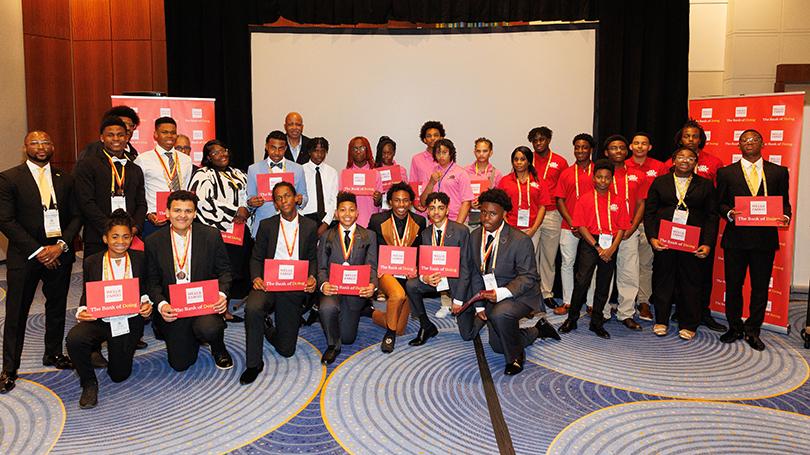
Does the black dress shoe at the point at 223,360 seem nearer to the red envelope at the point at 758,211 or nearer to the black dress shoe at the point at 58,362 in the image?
the black dress shoe at the point at 58,362

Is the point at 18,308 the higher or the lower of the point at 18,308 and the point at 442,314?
the higher

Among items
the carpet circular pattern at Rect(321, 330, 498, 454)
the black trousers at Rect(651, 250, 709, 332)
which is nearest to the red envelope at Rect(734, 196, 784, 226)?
the black trousers at Rect(651, 250, 709, 332)

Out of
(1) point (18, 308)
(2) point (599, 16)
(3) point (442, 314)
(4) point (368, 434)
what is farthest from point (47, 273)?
(2) point (599, 16)

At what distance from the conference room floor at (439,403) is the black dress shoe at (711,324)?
0.34m

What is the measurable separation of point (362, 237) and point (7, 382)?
2.63 m

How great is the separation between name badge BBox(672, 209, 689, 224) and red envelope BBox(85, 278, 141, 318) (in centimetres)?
413

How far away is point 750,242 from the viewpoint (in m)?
4.47

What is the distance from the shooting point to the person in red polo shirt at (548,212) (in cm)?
555

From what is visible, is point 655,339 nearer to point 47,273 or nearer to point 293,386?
point 293,386

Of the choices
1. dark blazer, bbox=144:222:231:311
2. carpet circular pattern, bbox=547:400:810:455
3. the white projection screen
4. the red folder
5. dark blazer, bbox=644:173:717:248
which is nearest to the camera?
carpet circular pattern, bbox=547:400:810:455

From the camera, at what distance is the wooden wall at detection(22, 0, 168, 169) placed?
332 inches

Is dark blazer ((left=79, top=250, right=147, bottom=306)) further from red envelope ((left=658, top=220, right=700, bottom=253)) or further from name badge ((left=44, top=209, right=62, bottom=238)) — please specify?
red envelope ((left=658, top=220, right=700, bottom=253))

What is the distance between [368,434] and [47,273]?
254 centimetres

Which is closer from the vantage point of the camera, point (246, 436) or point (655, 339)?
point (246, 436)
